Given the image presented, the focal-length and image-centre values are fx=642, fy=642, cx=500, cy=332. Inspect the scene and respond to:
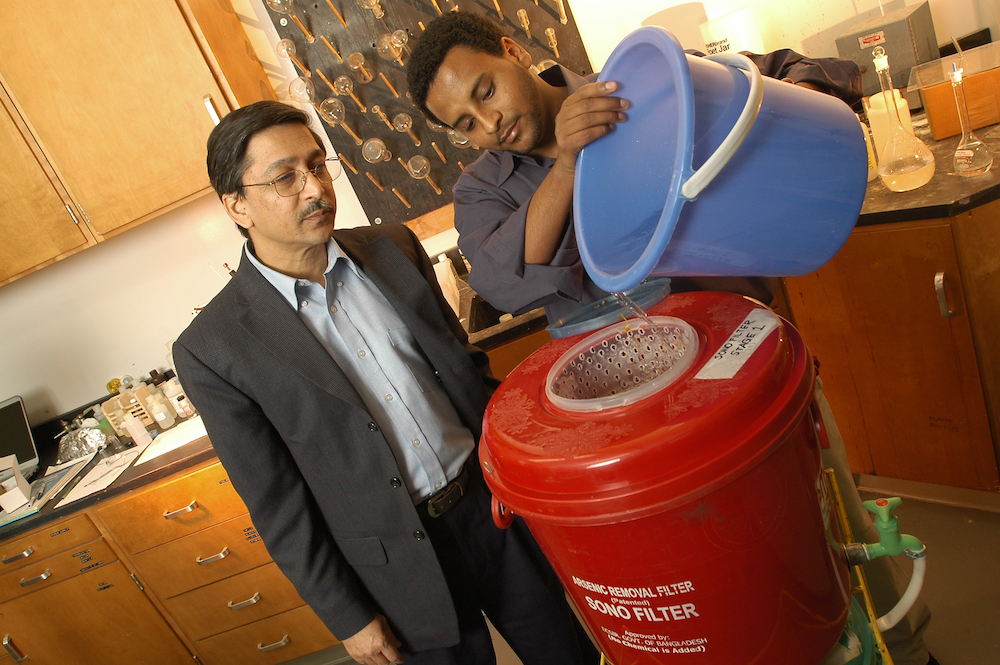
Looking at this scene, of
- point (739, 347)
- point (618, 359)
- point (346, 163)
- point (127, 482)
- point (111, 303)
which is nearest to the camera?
point (739, 347)

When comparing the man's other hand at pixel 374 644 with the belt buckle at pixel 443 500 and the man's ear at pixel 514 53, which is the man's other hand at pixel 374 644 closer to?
the belt buckle at pixel 443 500

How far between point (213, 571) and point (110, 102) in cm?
174

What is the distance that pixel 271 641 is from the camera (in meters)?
2.42

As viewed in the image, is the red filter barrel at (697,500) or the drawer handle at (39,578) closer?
the red filter barrel at (697,500)

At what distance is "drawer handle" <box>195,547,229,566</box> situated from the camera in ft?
7.42

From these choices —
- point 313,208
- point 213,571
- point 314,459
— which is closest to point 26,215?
point 213,571

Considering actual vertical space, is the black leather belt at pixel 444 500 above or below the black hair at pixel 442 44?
below

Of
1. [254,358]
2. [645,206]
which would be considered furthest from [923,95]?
[254,358]

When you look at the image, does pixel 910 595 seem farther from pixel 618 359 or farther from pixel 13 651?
pixel 13 651

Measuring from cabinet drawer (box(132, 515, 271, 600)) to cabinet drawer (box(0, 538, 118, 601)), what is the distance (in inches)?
5.0

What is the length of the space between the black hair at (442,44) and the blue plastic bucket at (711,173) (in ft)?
1.42

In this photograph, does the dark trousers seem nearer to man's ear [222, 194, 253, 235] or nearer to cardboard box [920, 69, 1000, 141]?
man's ear [222, 194, 253, 235]

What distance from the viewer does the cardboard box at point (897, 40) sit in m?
1.97

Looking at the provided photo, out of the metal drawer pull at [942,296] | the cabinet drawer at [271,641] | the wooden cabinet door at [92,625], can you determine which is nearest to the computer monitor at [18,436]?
the wooden cabinet door at [92,625]
